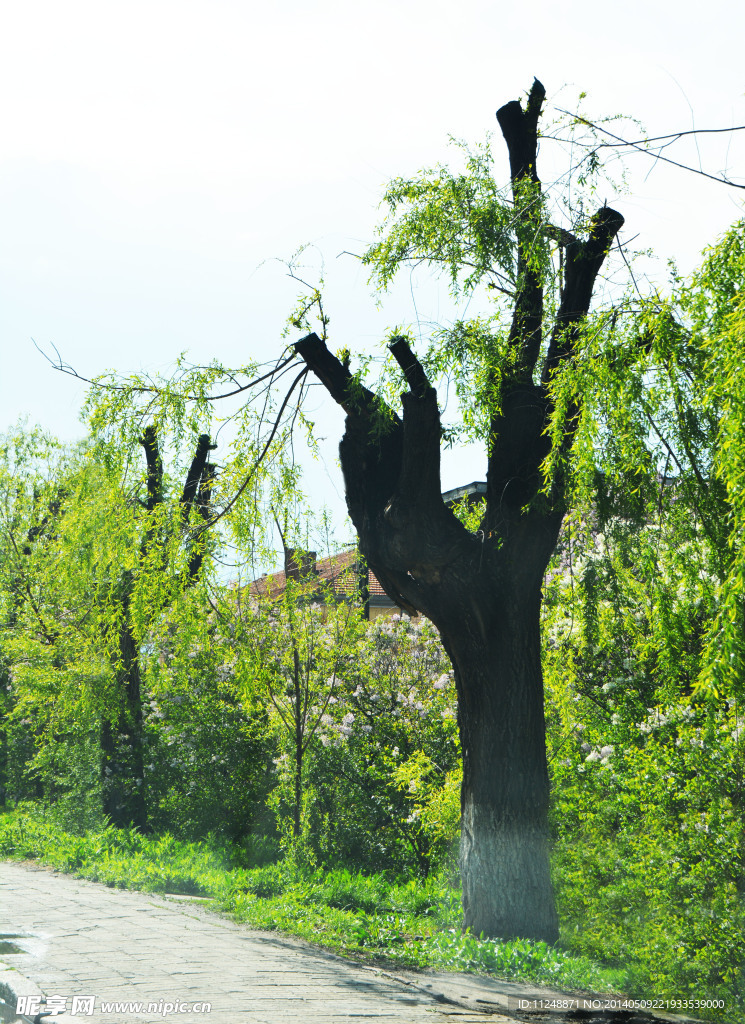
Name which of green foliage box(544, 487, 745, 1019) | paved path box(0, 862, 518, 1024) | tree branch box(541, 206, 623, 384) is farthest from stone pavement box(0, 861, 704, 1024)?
tree branch box(541, 206, 623, 384)

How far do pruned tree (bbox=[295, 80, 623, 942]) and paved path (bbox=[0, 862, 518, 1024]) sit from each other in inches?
52.6

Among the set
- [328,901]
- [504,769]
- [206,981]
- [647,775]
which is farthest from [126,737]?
[647,775]

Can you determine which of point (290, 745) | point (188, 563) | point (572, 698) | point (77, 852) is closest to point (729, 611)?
point (572, 698)

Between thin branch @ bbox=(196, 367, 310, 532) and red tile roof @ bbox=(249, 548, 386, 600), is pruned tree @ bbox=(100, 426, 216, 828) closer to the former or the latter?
red tile roof @ bbox=(249, 548, 386, 600)

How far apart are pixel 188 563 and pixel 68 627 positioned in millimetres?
6763

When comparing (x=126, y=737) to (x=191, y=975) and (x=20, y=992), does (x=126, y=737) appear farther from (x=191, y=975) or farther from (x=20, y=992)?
(x=20, y=992)

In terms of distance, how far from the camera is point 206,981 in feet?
20.4

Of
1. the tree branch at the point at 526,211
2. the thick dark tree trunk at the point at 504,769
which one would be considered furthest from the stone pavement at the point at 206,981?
the tree branch at the point at 526,211

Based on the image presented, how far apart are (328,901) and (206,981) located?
3621 mm

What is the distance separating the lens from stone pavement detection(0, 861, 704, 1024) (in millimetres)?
5578

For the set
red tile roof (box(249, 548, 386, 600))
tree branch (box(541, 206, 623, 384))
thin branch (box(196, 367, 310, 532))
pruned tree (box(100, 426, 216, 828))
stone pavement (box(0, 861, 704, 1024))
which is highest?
tree branch (box(541, 206, 623, 384))

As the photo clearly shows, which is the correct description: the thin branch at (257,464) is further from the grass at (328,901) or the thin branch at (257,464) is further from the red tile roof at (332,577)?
the grass at (328,901)

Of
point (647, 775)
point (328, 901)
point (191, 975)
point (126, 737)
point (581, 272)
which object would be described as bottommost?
point (328, 901)

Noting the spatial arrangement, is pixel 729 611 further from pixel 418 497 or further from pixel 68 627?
pixel 68 627
